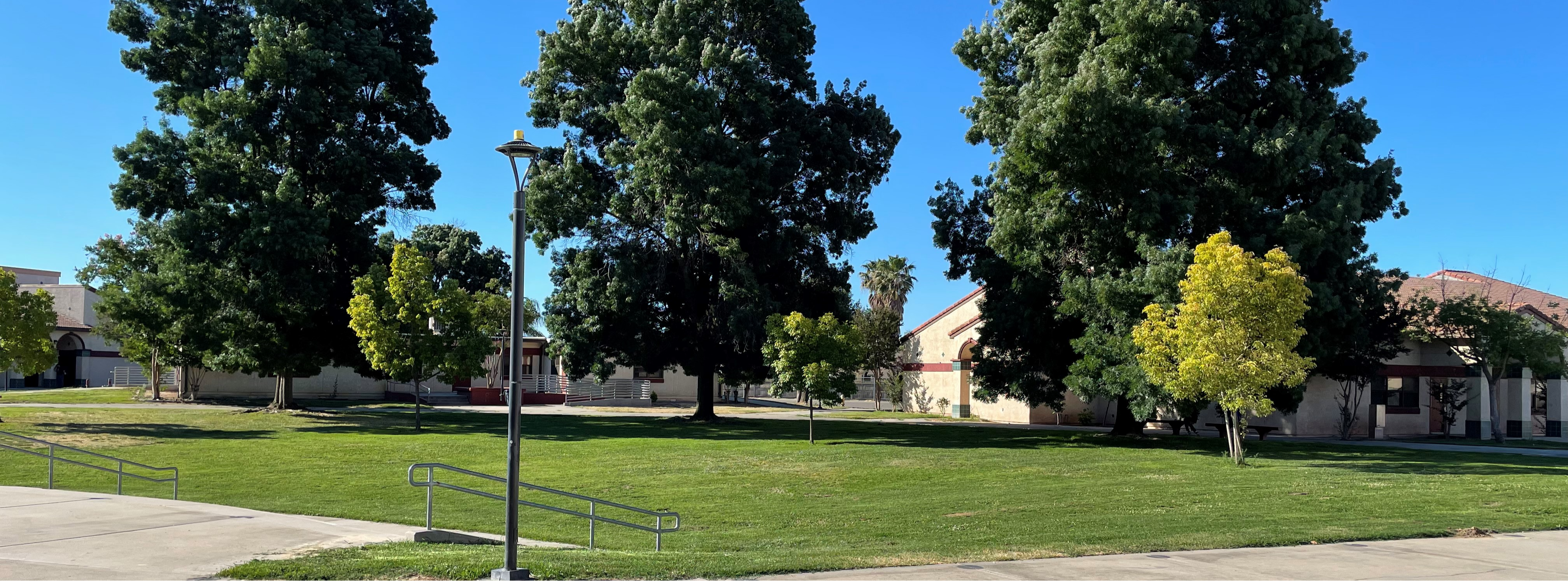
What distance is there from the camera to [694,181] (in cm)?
3516

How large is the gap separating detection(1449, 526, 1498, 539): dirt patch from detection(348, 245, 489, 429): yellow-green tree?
27807mm

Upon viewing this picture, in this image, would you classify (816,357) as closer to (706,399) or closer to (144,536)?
(706,399)

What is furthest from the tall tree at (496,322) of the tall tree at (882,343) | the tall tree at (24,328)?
the tall tree at (882,343)

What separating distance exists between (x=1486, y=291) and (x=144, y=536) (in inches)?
1841

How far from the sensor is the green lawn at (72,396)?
1805 inches

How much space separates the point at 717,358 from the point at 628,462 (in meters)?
14.5

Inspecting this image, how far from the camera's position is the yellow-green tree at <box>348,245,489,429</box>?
3384cm

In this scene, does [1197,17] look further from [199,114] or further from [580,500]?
[199,114]

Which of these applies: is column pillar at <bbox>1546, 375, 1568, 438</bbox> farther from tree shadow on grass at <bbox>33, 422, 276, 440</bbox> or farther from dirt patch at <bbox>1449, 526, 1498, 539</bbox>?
tree shadow on grass at <bbox>33, 422, 276, 440</bbox>

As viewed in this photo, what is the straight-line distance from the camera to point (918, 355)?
52938mm

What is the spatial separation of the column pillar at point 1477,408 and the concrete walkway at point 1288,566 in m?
28.7

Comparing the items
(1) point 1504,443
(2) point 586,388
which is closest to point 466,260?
(2) point 586,388

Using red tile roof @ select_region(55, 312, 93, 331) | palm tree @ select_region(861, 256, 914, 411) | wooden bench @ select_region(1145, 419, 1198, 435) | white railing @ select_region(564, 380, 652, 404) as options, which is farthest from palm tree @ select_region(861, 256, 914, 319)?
red tile roof @ select_region(55, 312, 93, 331)

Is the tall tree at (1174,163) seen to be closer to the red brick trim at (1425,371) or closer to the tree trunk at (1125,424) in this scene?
the tree trunk at (1125,424)
